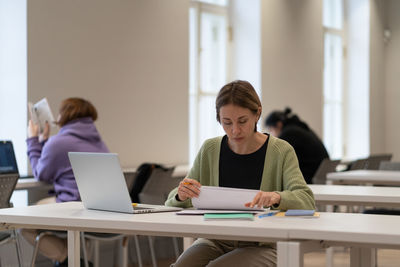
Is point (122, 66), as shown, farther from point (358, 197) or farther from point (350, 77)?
point (350, 77)

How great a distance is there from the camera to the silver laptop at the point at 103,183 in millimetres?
2258

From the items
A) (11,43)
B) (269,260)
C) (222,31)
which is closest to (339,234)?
(269,260)

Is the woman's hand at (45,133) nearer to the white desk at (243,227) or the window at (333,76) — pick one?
the white desk at (243,227)

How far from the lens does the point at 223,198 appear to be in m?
2.28

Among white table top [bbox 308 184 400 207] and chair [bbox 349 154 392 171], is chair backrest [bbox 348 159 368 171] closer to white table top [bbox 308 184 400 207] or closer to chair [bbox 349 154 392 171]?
chair [bbox 349 154 392 171]

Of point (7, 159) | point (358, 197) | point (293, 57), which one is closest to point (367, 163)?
point (293, 57)

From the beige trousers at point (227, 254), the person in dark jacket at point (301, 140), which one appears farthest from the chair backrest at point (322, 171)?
the beige trousers at point (227, 254)

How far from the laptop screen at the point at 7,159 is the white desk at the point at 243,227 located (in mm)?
1473

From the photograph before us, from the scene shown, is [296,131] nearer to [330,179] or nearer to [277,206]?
[330,179]

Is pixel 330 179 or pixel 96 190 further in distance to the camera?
pixel 330 179

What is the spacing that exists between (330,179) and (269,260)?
2.46m

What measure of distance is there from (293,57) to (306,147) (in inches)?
106

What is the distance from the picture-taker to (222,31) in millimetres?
7441

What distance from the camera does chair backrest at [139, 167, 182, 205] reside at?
4.41 meters
